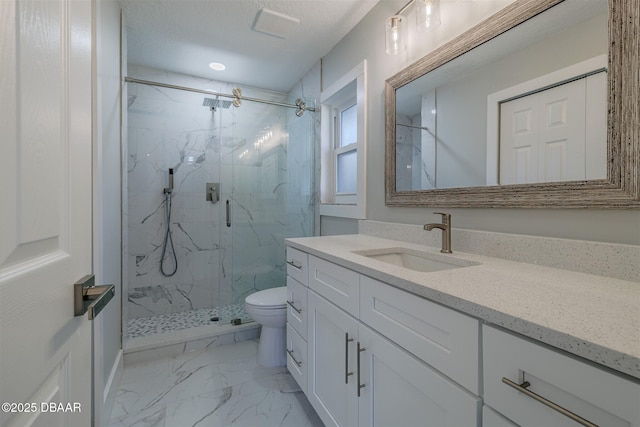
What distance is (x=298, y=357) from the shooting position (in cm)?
159

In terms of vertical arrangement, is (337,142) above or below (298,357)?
above

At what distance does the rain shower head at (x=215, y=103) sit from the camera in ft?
8.51

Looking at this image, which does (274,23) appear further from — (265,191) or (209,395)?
(209,395)

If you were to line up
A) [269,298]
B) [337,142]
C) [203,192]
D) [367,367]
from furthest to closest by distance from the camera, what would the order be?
[203,192]
[337,142]
[269,298]
[367,367]

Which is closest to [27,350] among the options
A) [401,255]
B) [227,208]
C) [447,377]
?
[447,377]

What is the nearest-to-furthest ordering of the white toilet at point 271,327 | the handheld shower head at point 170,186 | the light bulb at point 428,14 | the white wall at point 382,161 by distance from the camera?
the white wall at point 382,161 < the light bulb at point 428,14 < the white toilet at point 271,327 < the handheld shower head at point 170,186

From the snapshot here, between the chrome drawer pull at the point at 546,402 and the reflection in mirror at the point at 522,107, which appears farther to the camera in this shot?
the reflection in mirror at the point at 522,107

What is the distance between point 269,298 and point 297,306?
1.78 feet

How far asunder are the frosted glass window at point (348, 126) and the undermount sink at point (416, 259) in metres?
1.12

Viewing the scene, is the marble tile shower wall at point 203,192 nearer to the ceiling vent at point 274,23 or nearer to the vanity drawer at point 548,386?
the ceiling vent at point 274,23

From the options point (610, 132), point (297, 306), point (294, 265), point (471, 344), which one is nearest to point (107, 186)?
point (294, 265)

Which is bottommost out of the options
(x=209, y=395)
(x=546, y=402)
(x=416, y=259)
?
(x=209, y=395)

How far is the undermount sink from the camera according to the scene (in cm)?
117

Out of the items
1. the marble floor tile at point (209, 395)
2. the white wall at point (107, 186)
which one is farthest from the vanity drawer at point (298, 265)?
the white wall at point (107, 186)
